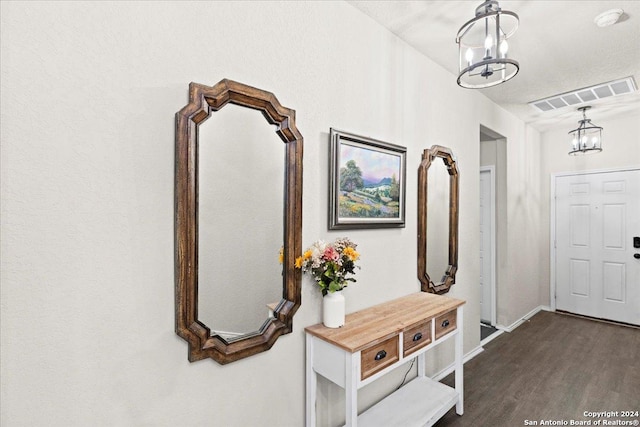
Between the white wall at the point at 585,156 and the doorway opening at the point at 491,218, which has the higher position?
the white wall at the point at 585,156

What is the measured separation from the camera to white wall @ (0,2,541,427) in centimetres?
102

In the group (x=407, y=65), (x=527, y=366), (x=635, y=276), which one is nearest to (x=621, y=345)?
(x=635, y=276)

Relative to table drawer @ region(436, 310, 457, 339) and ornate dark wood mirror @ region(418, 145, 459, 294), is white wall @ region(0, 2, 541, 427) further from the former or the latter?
ornate dark wood mirror @ region(418, 145, 459, 294)

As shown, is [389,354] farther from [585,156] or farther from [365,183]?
[585,156]

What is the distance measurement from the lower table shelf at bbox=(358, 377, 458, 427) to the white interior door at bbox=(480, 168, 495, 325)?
221cm

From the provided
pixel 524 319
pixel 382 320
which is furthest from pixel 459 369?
pixel 524 319

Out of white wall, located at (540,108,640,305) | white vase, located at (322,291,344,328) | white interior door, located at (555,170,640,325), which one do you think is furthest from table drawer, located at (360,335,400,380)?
white interior door, located at (555,170,640,325)

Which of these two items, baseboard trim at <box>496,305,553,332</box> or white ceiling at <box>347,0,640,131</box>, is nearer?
white ceiling at <box>347,0,640,131</box>

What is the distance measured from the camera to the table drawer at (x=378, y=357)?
160cm

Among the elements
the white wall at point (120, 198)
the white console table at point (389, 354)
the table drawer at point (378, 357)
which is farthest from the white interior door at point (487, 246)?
the white wall at point (120, 198)

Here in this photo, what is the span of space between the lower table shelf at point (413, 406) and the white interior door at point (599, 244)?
11.6ft

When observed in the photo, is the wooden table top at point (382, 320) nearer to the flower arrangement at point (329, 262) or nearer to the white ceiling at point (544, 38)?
the flower arrangement at point (329, 262)

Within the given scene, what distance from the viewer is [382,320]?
6.20 ft

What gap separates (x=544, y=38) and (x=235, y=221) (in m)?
2.52
